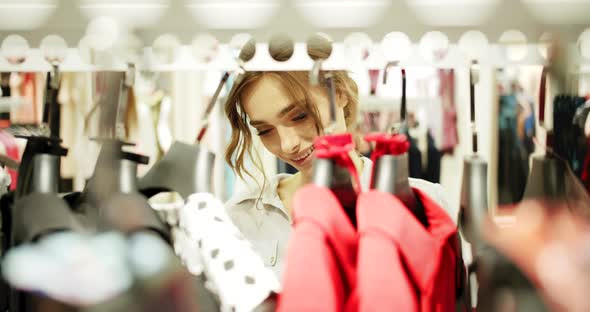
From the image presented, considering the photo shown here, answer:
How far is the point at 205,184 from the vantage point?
66cm

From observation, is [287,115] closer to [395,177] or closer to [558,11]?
[395,177]

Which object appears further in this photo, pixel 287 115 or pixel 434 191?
pixel 434 191

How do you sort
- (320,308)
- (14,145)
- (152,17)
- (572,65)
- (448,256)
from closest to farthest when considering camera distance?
(320,308), (448,256), (572,65), (152,17), (14,145)

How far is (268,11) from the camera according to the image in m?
0.79

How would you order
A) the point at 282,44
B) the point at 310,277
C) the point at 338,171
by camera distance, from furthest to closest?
the point at 282,44 → the point at 338,171 → the point at 310,277

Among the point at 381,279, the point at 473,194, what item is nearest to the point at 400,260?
the point at 381,279

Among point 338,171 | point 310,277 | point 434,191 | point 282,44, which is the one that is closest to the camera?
point 310,277

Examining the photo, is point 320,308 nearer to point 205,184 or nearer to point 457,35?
point 205,184

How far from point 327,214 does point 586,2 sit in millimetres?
506

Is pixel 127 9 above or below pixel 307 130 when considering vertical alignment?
above

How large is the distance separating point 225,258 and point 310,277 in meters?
0.13

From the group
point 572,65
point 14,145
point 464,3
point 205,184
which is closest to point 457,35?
Result: point 464,3

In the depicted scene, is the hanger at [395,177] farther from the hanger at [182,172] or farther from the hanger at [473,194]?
the hanger at [182,172]

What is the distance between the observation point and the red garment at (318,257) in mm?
483
